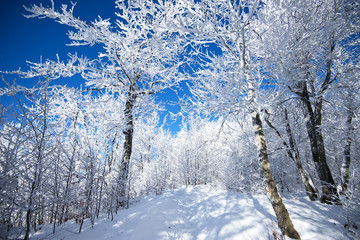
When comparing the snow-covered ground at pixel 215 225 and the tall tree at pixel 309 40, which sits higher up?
the tall tree at pixel 309 40

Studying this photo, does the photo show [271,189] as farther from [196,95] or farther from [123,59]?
[123,59]

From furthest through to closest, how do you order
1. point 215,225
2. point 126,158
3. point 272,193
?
1. point 126,158
2. point 215,225
3. point 272,193

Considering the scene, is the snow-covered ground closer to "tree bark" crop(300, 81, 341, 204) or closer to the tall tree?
"tree bark" crop(300, 81, 341, 204)

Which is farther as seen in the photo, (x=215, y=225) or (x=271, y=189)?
(x=215, y=225)

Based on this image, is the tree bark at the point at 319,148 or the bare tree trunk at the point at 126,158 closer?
the tree bark at the point at 319,148

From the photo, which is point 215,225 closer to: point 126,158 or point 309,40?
point 126,158

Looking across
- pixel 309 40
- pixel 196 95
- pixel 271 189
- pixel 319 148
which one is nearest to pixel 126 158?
pixel 196 95

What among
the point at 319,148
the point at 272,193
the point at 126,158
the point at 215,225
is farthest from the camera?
the point at 126,158

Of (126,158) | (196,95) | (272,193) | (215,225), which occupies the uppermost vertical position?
(196,95)

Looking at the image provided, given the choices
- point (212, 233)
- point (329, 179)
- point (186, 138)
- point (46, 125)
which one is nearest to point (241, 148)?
point (186, 138)

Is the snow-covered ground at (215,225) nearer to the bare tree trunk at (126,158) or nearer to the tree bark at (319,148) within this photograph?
the tree bark at (319,148)

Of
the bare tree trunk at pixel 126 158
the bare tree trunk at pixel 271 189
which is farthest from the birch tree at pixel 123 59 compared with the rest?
the bare tree trunk at pixel 271 189

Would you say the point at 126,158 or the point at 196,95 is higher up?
the point at 196,95

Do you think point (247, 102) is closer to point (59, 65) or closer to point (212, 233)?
point (212, 233)
